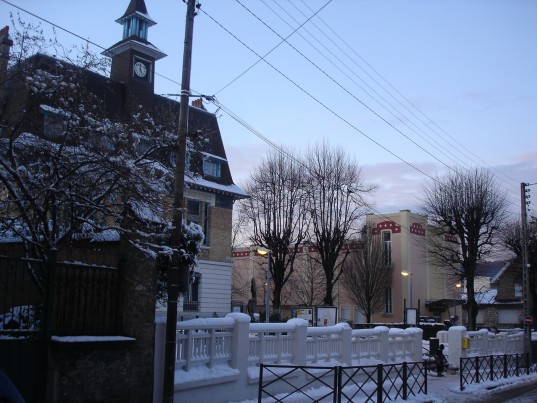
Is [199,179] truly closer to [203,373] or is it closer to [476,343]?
[476,343]

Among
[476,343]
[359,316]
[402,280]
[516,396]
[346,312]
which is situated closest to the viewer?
[516,396]

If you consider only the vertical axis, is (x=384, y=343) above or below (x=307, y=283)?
→ below

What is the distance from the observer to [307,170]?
113 ft

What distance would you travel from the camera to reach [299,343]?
14.3 meters

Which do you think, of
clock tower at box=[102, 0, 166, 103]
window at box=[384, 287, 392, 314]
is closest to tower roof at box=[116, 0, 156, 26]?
clock tower at box=[102, 0, 166, 103]

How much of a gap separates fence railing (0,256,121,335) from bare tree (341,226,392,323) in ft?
123

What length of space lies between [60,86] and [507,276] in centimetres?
5104

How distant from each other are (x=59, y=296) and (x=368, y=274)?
40002 mm

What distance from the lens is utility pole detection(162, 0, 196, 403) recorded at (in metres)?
10.1

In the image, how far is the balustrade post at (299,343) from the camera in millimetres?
14250

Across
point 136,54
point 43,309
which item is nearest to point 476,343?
point 43,309

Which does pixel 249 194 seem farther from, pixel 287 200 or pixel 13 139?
pixel 13 139

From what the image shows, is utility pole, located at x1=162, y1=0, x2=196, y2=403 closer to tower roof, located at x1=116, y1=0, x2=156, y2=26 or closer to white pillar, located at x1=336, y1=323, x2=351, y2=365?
white pillar, located at x1=336, y1=323, x2=351, y2=365

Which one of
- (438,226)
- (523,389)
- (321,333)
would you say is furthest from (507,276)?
(321,333)
